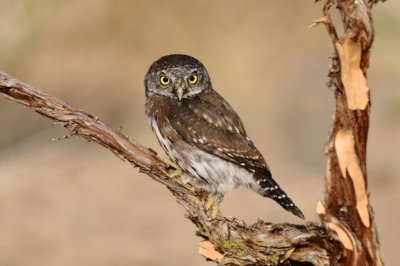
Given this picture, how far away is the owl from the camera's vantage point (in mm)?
6941

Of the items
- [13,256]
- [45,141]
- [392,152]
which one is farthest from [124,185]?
[392,152]

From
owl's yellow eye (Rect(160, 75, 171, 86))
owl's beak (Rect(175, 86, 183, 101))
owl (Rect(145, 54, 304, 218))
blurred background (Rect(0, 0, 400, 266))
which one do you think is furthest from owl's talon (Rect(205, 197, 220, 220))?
blurred background (Rect(0, 0, 400, 266))

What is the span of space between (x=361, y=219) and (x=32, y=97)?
1837mm

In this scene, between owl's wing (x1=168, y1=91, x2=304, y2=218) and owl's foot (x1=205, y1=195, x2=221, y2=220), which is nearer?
owl's foot (x1=205, y1=195, x2=221, y2=220)

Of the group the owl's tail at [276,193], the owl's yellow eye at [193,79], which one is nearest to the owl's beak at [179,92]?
the owl's yellow eye at [193,79]

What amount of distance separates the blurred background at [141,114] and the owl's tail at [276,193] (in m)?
5.07

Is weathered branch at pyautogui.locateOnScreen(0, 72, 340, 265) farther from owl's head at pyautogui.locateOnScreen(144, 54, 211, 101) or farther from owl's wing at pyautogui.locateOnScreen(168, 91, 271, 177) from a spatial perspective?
owl's head at pyautogui.locateOnScreen(144, 54, 211, 101)

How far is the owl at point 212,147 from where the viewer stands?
6.94 m

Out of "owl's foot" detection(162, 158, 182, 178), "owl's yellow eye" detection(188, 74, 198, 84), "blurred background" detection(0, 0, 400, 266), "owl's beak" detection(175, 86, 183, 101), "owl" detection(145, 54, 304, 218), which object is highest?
"blurred background" detection(0, 0, 400, 266)

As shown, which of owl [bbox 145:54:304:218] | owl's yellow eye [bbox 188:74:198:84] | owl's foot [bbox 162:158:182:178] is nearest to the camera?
owl's foot [bbox 162:158:182:178]

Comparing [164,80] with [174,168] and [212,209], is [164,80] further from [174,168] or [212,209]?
[212,209]

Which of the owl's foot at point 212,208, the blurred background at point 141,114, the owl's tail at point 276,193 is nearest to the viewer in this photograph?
the owl's foot at point 212,208

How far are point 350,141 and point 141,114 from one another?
989 cm

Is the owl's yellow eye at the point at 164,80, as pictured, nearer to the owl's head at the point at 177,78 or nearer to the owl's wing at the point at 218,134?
the owl's head at the point at 177,78
